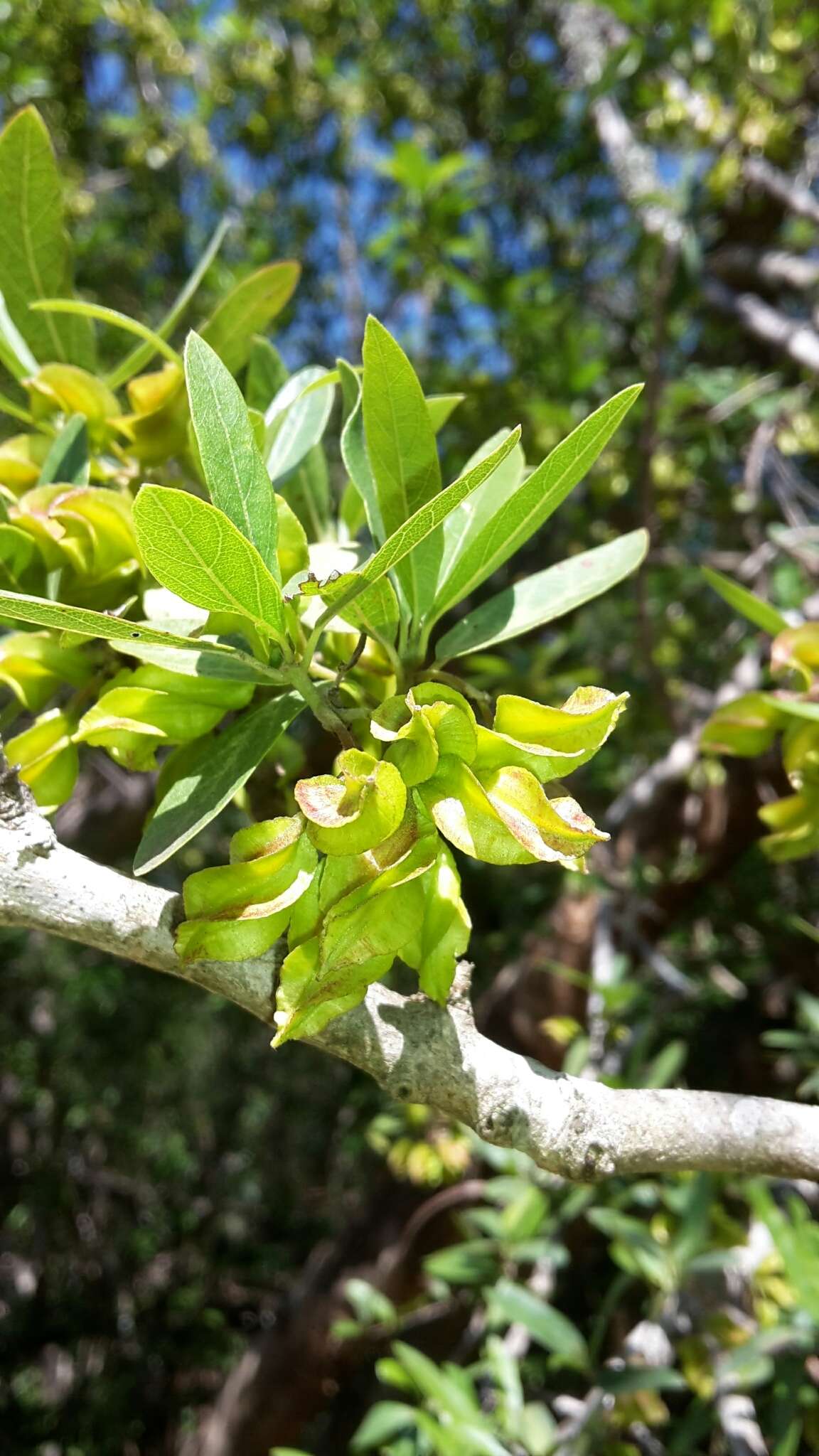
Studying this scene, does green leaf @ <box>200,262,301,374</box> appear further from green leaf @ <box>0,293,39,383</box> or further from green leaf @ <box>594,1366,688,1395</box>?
green leaf @ <box>594,1366,688,1395</box>

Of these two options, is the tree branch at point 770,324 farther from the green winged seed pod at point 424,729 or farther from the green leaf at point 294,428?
the green winged seed pod at point 424,729

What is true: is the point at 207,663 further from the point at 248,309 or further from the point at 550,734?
the point at 248,309

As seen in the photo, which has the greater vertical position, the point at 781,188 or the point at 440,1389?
the point at 781,188

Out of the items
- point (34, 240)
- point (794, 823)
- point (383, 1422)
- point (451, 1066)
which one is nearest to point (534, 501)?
point (451, 1066)

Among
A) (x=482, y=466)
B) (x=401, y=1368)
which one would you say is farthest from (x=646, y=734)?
(x=482, y=466)

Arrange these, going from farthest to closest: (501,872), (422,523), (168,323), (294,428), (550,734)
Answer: (501,872) < (168,323) < (294,428) < (550,734) < (422,523)

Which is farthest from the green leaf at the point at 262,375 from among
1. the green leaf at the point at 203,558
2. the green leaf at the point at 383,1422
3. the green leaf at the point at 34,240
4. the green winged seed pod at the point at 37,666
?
the green leaf at the point at 383,1422

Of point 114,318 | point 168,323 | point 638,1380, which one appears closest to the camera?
point 114,318
